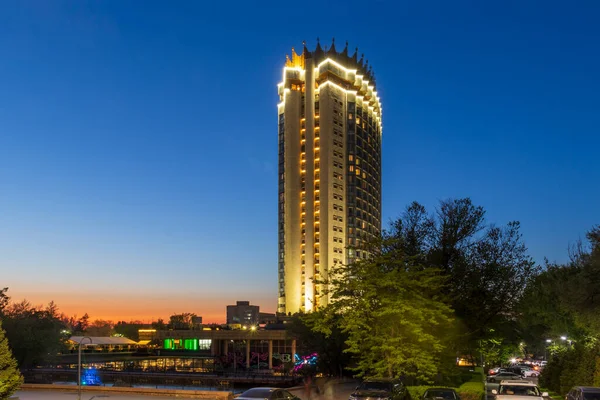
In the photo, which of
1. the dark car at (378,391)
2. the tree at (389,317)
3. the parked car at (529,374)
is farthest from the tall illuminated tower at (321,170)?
the dark car at (378,391)

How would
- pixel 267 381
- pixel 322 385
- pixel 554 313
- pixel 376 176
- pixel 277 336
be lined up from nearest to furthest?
1. pixel 322 385
2. pixel 554 313
3. pixel 267 381
4. pixel 277 336
5. pixel 376 176

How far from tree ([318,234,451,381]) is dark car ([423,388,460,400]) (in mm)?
3071

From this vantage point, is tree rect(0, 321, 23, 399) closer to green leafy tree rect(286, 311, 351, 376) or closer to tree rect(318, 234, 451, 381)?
tree rect(318, 234, 451, 381)

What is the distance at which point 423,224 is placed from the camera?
49.2 m

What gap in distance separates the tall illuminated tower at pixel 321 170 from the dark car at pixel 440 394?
389 feet

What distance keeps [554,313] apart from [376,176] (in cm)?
12411

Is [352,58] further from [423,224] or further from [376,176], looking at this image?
[423,224]

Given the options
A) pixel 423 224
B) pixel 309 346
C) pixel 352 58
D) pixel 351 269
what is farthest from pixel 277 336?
pixel 352 58

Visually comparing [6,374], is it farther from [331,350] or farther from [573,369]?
[573,369]

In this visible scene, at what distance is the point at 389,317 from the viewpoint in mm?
33031

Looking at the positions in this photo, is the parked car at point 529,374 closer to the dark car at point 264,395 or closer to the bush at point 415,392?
the bush at point 415,392

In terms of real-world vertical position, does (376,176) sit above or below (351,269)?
above

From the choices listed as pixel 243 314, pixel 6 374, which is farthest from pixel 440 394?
pixel 243 314

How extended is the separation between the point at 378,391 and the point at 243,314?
156079 millimetres
